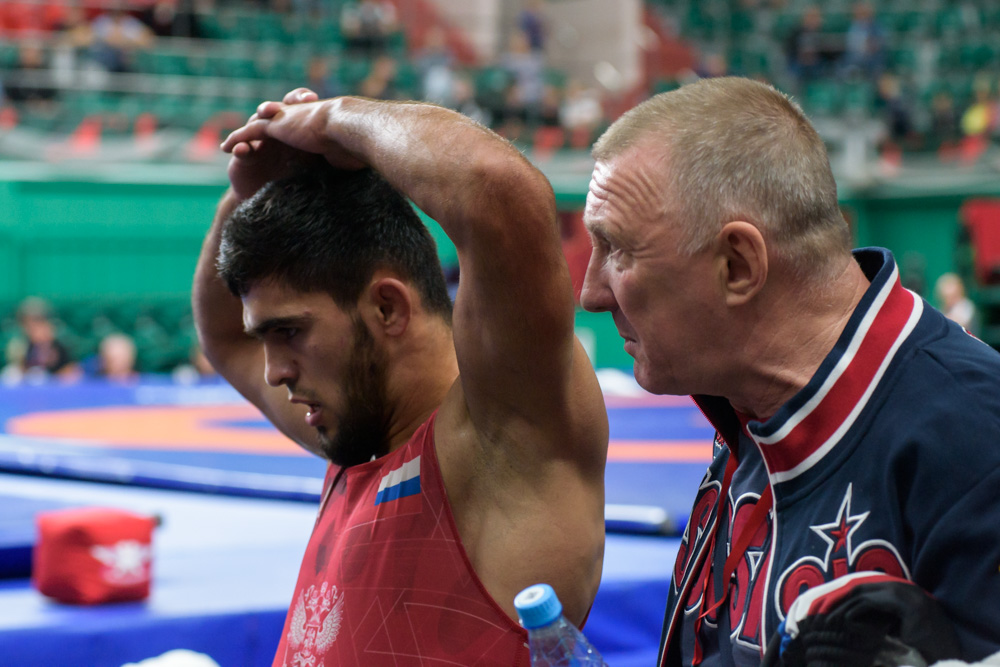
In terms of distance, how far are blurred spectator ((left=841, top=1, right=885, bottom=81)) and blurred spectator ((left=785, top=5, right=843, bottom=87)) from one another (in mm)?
210

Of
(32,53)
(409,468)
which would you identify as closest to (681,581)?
(409,468)

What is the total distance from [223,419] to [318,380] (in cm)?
493

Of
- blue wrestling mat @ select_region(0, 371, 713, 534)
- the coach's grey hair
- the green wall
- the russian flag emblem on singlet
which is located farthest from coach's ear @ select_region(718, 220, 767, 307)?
the green wall

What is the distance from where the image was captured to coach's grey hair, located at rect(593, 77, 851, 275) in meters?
1.14

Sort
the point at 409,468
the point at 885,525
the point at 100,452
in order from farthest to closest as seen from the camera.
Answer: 1. the point at 100,452
2. the point at 409,468
3. the point at 885,525

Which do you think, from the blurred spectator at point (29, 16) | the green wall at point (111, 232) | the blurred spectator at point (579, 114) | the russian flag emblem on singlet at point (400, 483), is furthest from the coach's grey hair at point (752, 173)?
the blurred spectator at point (29, 16)

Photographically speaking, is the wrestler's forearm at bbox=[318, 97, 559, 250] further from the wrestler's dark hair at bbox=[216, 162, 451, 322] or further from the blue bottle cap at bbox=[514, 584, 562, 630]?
the blue bottle cap at bbox=[514, 584, 562, 630]

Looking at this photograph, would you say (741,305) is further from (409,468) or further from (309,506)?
(309,506)

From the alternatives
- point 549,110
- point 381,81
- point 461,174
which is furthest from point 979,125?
point 461,174

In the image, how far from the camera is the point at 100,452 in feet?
15.5

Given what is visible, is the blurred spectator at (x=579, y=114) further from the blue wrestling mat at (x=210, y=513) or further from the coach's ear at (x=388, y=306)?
the coach's ear at (x=388, y=306)

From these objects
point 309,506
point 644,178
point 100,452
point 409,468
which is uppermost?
point 644,178

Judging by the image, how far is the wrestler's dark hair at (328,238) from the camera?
1607 millimetres

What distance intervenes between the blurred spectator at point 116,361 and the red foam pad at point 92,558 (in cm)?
656
